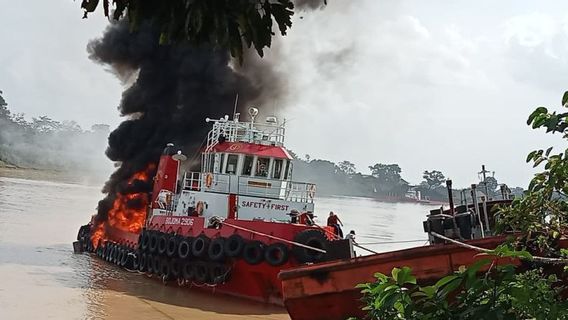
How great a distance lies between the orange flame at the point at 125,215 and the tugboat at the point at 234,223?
311 cm

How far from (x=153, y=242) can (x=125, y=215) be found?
6.69 meters

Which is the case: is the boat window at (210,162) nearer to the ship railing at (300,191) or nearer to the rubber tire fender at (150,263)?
the ship railing at (300,191)

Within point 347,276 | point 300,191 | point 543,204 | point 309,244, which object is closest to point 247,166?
point 300,191

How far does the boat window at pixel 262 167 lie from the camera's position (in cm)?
1475

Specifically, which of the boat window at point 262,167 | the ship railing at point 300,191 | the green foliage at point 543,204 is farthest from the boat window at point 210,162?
the green foliage at point 543,204

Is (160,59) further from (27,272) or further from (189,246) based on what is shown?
(189,246)

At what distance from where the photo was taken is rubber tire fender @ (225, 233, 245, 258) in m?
12.2

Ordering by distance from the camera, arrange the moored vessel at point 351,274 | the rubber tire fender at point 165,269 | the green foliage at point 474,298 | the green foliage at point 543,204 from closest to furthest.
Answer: the green foliage at point 474,298
the green foliage at point 543,204
the moored vessel at point 351,274
the rubber tire fender at point 165,269

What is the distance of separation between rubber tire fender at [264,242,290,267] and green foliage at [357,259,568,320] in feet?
29.8

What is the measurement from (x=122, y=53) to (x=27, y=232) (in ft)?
27.1

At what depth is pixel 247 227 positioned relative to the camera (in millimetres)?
12469

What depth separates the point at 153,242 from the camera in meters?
15.0

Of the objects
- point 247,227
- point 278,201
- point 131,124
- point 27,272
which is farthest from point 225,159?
point 131,124

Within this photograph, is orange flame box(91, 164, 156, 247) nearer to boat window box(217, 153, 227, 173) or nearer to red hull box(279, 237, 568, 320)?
boat window box(217, 153, 227, 173)
